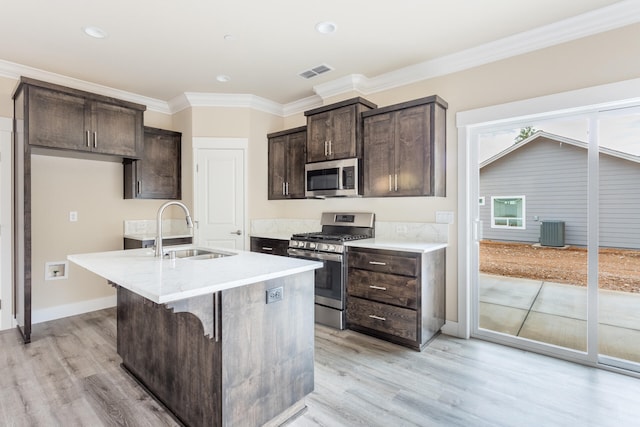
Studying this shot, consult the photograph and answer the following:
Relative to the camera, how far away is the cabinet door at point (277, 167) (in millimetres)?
4477

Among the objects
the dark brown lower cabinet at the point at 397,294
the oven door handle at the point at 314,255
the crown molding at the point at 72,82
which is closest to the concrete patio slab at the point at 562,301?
the dark brown lower cabinet at the point at 397,294

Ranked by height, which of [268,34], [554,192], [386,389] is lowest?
[386,389]

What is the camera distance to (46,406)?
2.10 m

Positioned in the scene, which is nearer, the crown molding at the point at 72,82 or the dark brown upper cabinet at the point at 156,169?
the crown molding at the point at 72,82

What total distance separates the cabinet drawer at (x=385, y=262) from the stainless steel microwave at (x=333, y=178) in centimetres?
73

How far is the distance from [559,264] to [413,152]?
1.60 m

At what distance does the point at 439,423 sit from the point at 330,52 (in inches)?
123

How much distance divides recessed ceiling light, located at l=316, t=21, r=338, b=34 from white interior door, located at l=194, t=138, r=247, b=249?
2067mm

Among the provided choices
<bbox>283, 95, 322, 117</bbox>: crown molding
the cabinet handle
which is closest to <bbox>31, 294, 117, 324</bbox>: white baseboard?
the cabinet handle

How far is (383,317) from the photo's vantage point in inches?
119

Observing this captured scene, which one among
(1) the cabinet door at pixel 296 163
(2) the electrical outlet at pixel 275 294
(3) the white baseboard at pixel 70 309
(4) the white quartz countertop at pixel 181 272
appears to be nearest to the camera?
(4) the white quartz countertop at pixel 181 272

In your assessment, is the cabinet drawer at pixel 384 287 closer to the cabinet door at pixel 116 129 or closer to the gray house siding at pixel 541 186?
the gray house siding at pixel 541 186

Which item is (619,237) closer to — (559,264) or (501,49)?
(559,264)

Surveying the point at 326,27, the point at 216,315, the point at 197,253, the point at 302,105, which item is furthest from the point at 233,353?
the point at 302,105
